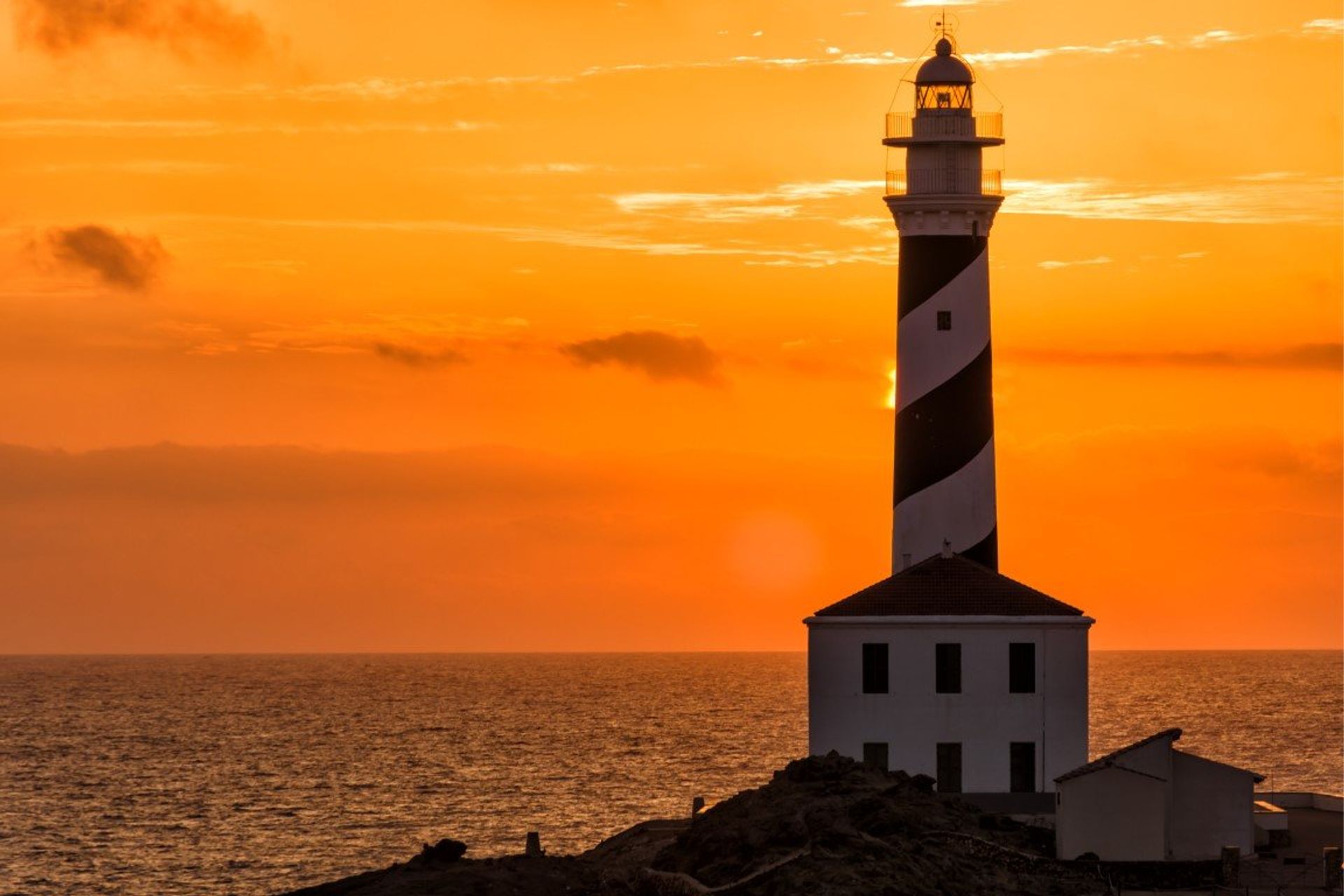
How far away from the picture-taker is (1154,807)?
36156 mm

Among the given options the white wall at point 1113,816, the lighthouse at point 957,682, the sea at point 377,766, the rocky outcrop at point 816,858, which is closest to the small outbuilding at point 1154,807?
the white wall at point 1113,816

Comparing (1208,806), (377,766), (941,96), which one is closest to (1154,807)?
(1208,806)

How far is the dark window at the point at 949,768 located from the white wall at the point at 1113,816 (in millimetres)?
5496

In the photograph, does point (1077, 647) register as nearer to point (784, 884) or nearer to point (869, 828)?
point (869, 828)

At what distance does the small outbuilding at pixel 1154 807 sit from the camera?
36.2 meters

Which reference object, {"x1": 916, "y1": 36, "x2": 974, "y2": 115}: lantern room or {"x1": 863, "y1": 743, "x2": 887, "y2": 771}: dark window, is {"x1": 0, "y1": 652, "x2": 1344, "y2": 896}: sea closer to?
{"x1": 863, "y1": 743, "x2": 887, "y2": 771}: dark window

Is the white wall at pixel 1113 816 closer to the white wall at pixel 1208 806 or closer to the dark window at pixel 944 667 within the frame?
the white wall at pixel 1208 806

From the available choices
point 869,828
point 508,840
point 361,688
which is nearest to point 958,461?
point 869,828

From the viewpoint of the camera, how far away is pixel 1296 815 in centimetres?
4381

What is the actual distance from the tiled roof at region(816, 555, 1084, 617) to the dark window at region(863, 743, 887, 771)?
244 cm

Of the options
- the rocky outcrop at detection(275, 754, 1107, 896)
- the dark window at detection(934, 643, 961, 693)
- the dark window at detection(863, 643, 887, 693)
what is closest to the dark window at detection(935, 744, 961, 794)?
the dark window at detection(934, 643, 961, 693)

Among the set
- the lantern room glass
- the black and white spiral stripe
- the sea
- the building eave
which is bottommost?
the sea

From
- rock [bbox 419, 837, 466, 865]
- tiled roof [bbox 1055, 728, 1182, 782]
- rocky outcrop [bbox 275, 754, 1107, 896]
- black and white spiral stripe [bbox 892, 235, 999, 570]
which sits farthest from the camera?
black and white spiral stripe [bbox 892, 235, 999, 570]

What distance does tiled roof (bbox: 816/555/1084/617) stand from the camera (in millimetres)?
42031
